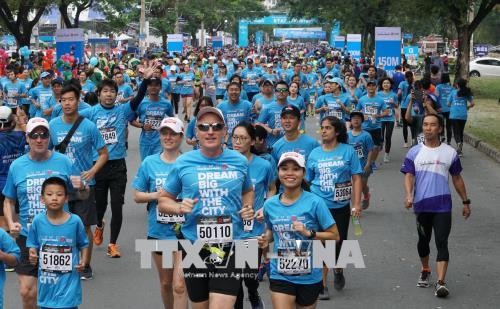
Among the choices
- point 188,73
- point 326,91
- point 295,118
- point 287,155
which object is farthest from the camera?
point 188,73

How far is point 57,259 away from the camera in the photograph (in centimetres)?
679

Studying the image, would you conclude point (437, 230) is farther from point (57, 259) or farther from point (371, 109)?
point (371, 109)

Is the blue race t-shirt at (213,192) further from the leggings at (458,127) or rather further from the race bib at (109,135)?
the leggings at (458,127)

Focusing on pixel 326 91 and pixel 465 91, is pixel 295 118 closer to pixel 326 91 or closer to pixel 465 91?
pixel 326 91

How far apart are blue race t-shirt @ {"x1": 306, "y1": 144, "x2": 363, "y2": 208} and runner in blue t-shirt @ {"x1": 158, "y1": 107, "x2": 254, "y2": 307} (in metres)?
2.56

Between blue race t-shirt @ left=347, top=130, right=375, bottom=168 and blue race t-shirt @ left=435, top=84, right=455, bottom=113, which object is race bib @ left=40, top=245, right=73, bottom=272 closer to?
blue race t-shirt @ left=347, top=130, right=375, bottom=168

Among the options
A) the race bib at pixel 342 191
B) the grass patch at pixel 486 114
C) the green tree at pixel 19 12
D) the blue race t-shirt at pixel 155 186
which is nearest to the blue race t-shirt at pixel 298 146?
the race bib at pixel 342 191

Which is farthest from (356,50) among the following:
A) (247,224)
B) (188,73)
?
(247,224)

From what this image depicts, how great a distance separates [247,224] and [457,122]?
1280 cm

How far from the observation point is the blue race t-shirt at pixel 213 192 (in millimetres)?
6066

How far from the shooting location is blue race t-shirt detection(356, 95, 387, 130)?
640 inches

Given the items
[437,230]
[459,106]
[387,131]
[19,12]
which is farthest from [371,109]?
[19,12]

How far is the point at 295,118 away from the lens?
30.5ft

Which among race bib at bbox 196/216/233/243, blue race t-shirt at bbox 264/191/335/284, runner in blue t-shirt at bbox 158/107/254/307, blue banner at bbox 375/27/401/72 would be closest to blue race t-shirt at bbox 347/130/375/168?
blue race t-shirt at bbox 264/191/335/284
